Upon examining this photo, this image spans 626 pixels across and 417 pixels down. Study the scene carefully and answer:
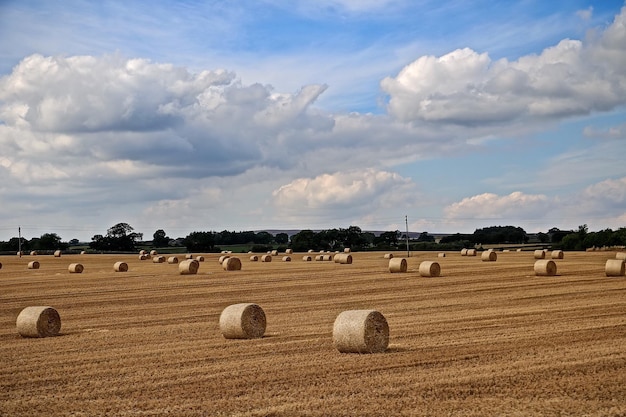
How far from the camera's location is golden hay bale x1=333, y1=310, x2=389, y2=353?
54.3 feet

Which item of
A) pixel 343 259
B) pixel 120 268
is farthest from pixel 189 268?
pixel 343 259

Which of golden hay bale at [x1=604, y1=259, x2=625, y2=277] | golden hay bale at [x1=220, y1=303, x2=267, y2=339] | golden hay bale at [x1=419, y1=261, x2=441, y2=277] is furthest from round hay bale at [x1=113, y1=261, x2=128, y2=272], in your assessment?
golden hay bale at [x1=220, y1=303, x2=267, y2=339]

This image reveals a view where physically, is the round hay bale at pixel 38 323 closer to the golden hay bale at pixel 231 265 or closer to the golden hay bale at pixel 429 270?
the golden hay bale at pixel 429 270

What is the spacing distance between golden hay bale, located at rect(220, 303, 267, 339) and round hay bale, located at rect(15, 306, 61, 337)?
16.7 feet

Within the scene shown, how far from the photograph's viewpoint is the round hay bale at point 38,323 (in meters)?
21.5

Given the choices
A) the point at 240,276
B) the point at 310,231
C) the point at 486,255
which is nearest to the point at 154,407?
the point at 240,276

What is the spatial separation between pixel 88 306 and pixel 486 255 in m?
32.9

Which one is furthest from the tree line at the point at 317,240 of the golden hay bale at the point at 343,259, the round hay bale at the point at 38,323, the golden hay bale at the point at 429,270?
the round hay bale at the point at 38,323

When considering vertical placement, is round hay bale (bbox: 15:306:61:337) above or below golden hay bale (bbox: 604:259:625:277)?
below

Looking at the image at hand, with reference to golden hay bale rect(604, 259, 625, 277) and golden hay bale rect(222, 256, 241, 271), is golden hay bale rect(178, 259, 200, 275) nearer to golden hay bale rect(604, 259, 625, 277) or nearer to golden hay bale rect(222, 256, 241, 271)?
golden hay bale rect(222, 256, 241, 271)

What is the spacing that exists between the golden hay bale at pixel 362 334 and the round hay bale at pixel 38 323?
893 cm

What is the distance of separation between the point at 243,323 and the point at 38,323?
19.3ft

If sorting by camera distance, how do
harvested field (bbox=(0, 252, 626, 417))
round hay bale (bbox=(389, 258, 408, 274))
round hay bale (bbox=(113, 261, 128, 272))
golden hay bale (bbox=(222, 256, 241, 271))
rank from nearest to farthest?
harvested field (bbox=(0, 252, 626, 417))
round hay bale (bbox=(389, 258, 408, 274))
golden hay bale (bbox=(222, 256, 241, 271))
round hay bale (bbox=(113, 261, 128, 272))

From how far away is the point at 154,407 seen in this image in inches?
477
